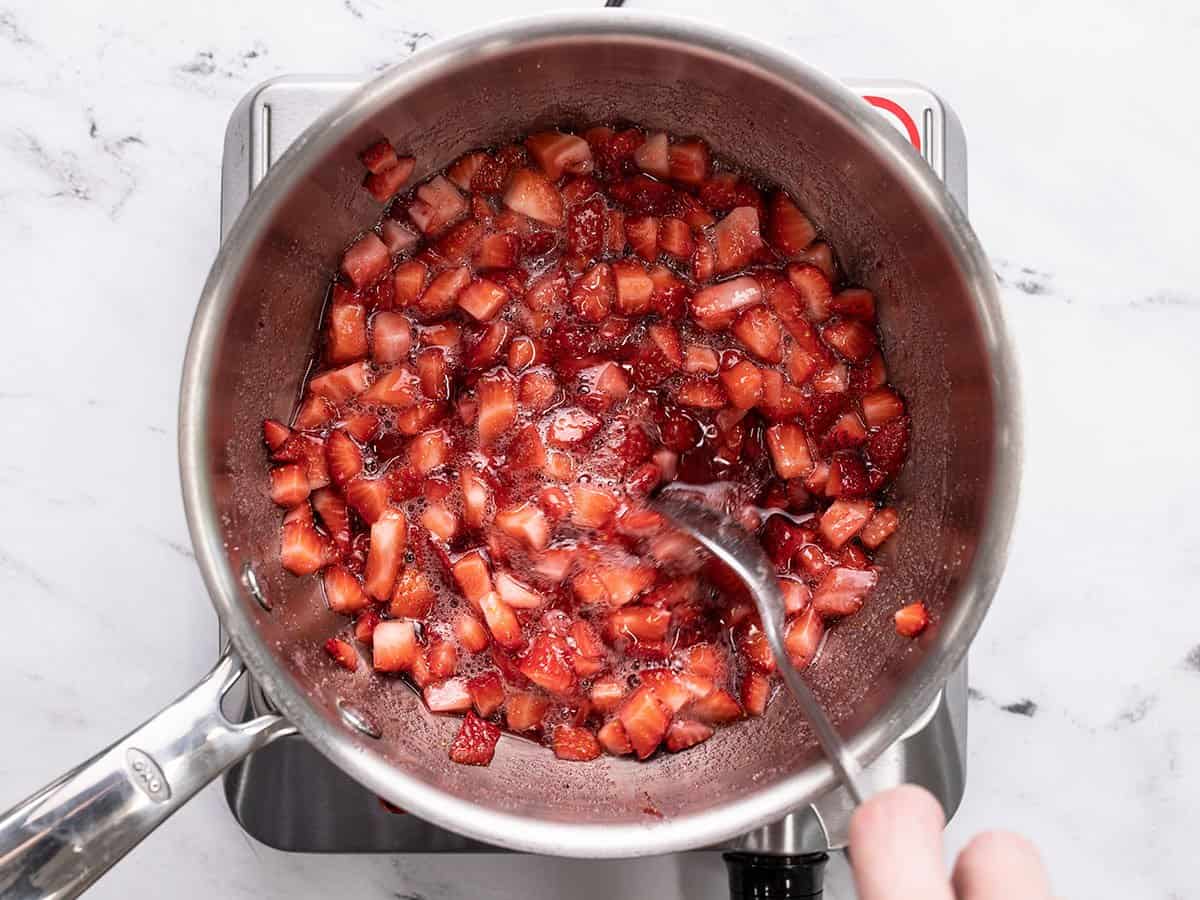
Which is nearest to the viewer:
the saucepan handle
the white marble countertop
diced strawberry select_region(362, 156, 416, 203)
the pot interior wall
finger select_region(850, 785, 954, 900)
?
finger select_region(850, 785, 954, 900)

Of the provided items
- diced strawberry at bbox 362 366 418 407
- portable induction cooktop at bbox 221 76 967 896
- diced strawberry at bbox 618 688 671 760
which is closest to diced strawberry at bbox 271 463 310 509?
diced strawberry at bbox 362 366 418 407

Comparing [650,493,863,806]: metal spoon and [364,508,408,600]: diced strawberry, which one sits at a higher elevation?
[364,508,408,600]: diced strawberry

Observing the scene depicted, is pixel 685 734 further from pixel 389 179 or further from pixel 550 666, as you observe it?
pixel 389 179

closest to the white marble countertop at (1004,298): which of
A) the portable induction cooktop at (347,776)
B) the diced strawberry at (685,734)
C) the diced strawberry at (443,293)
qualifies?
the portable induction cooktop at (347,776)

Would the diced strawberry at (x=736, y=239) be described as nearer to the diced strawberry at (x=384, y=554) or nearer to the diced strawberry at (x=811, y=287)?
the diced strawberry at (x=811, y=287)

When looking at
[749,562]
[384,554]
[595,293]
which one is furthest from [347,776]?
[595,293]

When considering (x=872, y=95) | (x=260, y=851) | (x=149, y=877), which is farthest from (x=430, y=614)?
(x=872, y=95)

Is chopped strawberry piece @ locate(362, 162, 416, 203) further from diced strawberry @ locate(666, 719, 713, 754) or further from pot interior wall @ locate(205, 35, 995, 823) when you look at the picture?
diced strawberry @ locate(666, 719, 713, 754)
